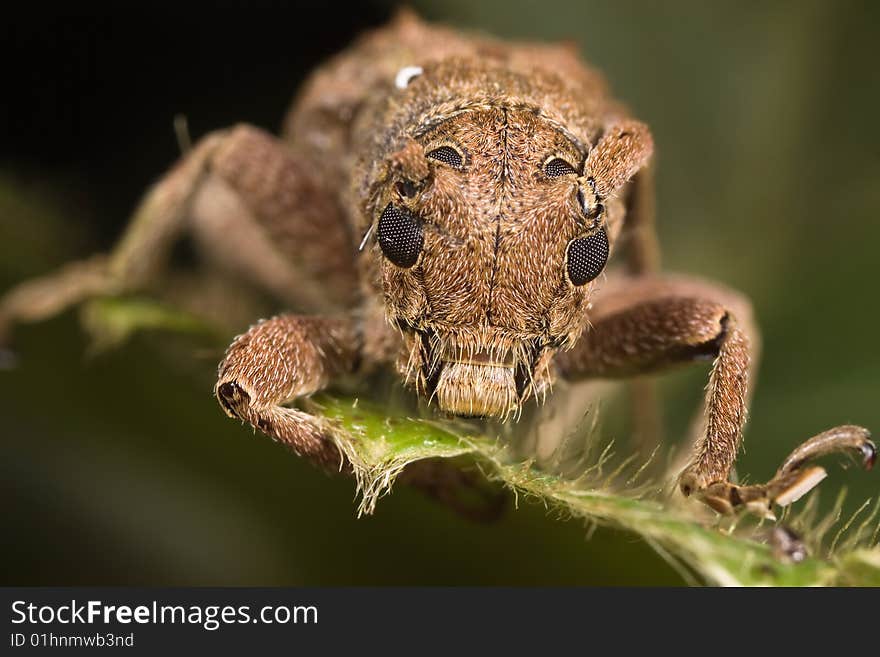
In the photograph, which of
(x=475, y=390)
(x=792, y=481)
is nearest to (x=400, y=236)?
(x=475, y=390)

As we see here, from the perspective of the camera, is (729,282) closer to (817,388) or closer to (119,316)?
(817,388)

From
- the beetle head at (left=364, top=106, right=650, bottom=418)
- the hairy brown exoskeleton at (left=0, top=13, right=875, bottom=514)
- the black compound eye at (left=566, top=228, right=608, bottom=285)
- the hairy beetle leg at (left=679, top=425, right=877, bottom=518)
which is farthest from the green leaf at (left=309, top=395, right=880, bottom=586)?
the black compound eye at (left=566, top=228, right=608, bottom=285)

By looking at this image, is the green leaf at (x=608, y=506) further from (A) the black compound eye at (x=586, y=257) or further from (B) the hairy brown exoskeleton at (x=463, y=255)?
(A) the black compound eye at (x=586, y=257)

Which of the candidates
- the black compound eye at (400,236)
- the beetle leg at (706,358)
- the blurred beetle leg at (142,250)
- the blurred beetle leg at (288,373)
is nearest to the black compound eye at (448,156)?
the black compound eye at (400,236)

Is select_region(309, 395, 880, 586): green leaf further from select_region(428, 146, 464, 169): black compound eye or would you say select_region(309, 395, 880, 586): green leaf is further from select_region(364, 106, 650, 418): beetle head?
select_region(428, 146, 464, 169): black compound eye

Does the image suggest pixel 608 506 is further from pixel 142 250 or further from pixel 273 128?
pixel 273 128

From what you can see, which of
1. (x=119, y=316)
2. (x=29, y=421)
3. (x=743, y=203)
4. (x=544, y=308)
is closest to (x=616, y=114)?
(x=544, y=308)
